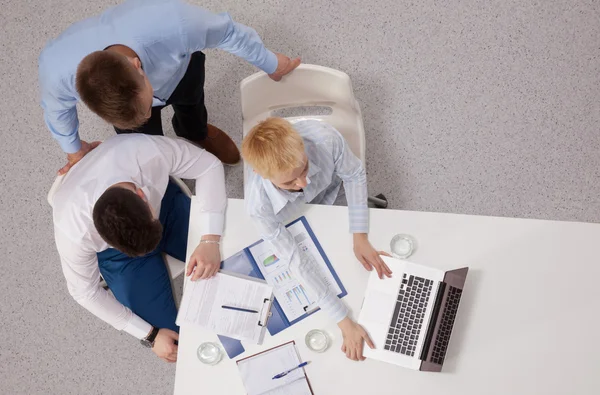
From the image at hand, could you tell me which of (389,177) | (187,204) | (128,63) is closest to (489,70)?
(389,177)

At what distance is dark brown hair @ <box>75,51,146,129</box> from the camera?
1.32 meters

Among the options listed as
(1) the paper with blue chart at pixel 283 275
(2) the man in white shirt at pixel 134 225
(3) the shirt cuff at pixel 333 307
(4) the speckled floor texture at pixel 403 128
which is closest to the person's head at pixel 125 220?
(2) the man in white shirt at pixel 134 225

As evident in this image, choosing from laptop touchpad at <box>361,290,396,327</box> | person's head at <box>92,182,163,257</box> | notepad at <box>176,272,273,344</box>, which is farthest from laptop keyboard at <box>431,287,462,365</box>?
person's head at <box>92,182,163,257</box>

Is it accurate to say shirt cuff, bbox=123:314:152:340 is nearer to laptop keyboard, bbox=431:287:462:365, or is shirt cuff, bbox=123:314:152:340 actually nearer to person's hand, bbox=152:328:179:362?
person's hand, bbox=152:328:179:362

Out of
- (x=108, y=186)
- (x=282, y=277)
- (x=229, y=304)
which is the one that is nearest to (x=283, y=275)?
(x=282, y=277)

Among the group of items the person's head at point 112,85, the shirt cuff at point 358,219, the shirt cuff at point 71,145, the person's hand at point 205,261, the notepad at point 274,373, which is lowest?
the notepad at point 274,373

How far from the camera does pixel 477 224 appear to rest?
1.50 meters

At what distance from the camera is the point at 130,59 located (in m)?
1.42

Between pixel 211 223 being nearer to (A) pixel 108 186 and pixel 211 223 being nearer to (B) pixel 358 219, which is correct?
(A) pixel 108 186

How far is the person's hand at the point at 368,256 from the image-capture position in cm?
149

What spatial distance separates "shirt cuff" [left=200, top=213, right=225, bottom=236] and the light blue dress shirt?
495mm

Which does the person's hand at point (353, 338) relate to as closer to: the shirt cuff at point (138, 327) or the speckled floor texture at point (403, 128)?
the shirt cuff at point (138, 327)

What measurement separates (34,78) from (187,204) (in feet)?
4.43

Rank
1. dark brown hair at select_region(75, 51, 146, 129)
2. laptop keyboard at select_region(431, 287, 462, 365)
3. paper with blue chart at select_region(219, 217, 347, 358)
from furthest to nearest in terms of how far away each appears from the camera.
→ paper with blue chart at select_region(219, 217, 347, 358) < laptop keyboard at select_region(431, 287, 462, 365) < dark brown hair at select_region(75, 51, 146, 129)
